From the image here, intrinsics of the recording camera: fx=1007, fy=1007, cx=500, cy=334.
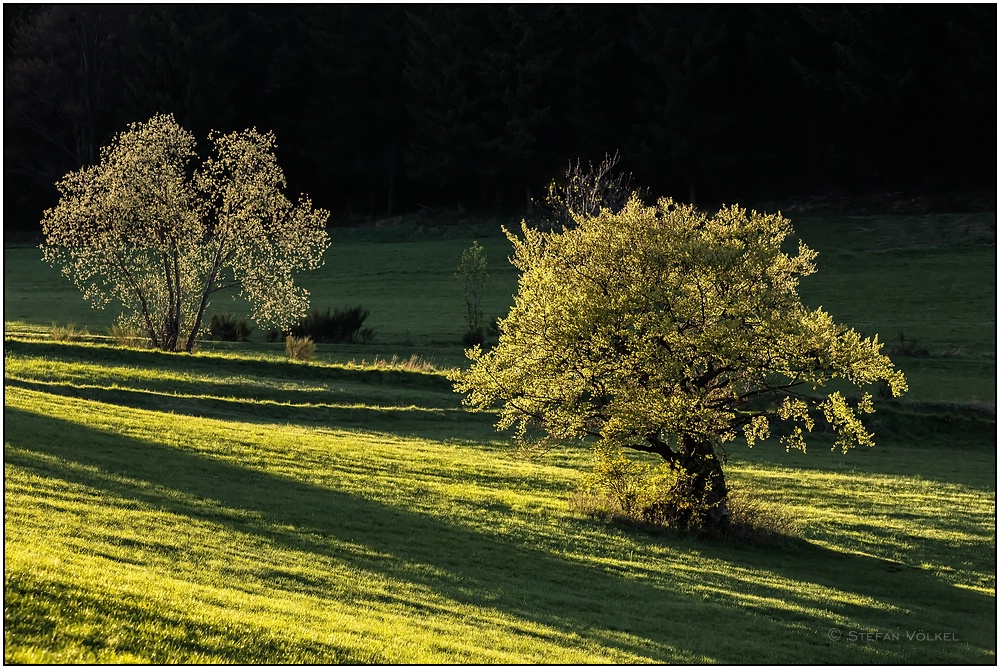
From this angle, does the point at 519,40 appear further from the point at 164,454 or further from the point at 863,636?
the point at 863,636

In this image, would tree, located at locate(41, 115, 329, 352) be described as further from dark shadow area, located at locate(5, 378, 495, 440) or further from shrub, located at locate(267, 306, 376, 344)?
dark shadow area, located at locate(5, 378, 495, 440)

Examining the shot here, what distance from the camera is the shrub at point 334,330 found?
173ft

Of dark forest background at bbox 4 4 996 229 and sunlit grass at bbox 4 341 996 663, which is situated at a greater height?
dark forest background at bbox 4 4 996 229

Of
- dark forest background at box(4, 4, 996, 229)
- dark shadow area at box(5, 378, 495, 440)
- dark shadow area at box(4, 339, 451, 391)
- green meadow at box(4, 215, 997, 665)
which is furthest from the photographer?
dark forest background at box(4, 4, 996, 229)

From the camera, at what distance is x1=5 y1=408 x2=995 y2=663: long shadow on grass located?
15523 mm

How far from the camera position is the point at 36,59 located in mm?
93312

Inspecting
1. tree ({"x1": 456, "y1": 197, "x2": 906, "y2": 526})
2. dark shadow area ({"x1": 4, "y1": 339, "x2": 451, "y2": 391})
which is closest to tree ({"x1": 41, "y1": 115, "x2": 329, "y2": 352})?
dark shadow area ({"x1": 4, "y1": 339, "x2": 451, "y2": 391})

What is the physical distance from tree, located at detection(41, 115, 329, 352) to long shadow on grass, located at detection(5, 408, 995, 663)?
73.3 feet

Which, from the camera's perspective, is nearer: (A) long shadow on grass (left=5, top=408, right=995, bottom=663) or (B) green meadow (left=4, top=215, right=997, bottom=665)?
(B) green meadow (left=4, top=215, right=997, bottom=665)

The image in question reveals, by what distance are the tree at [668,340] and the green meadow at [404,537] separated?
261 centimetres

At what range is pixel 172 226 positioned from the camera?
146 ft

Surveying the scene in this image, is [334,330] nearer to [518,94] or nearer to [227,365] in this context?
[227,365]

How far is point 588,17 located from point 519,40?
671 centimetres

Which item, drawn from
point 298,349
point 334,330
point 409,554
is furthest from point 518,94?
point 409,554
